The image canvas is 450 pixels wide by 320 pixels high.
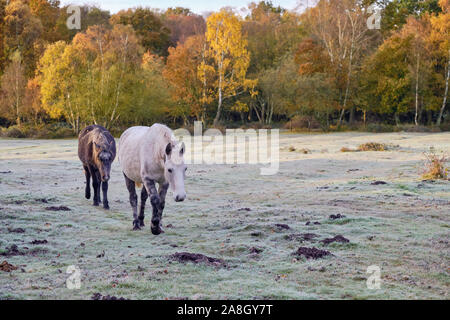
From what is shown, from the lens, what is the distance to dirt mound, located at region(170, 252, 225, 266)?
22.2ft

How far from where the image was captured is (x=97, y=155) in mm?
11266

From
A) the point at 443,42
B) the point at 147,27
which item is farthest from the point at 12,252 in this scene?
the point at 147,27

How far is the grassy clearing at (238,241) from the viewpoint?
18.9 ft

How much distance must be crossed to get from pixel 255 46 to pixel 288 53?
5285mm

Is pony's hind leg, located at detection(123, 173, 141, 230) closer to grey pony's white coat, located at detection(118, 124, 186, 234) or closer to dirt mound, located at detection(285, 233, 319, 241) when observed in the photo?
grey pony's white coat, located at detection(118, 124, 186, 234)

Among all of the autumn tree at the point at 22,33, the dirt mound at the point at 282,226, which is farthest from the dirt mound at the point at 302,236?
the autumn tree at the point at 22,33

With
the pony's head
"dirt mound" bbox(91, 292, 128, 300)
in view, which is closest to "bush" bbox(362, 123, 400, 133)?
the pony's head

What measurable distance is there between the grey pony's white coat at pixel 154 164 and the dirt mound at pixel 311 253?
2118mm

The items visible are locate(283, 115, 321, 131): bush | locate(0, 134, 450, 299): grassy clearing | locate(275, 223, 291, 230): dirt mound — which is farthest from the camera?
locate(283, 115, 321, 131): bush

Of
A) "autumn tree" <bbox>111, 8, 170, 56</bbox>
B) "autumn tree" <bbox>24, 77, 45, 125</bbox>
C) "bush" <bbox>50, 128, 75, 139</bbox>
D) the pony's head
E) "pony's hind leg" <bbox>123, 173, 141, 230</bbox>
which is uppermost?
"autumn tree" <bbox>111, 8, 170, 56</bbox>

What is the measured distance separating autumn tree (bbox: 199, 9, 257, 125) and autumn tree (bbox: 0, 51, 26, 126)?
57.0 feet

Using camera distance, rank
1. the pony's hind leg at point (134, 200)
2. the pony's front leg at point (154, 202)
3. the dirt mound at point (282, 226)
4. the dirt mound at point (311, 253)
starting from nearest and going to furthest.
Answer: the dirt mound at point (311, 253)
the pony's front leg at point (154, 202)
the dirt mound at point (282, 226)
the pony's hind leg at point (134, 200)

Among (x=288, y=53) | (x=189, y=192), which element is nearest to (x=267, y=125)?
(x=288, y=53)

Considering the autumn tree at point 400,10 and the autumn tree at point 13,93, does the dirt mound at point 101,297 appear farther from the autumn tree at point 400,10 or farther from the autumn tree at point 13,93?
the autumn tree at point 400,10
